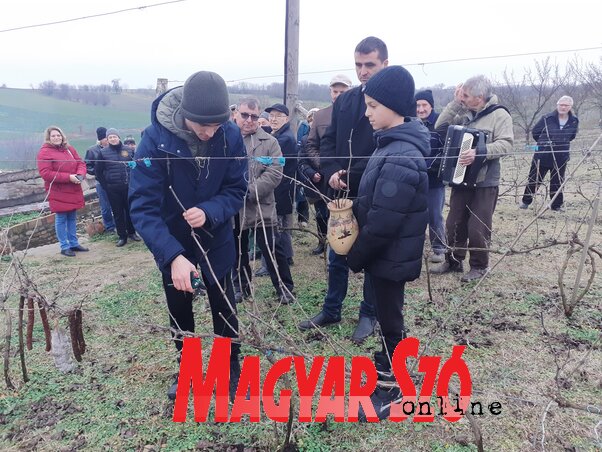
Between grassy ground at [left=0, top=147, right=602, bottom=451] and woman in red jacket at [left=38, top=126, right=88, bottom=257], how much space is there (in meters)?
1.35

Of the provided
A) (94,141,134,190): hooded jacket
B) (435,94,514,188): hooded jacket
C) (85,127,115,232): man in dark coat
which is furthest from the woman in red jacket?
(435,94,514,188): hooded jacket

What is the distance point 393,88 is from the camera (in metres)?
1.95

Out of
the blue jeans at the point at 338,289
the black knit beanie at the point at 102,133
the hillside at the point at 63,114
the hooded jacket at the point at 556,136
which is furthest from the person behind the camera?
the hillside at the point at 63,114

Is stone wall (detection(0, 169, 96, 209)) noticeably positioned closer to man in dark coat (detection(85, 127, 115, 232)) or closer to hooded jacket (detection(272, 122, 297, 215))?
man in dark coat (detection(85, 127, 115, 232))

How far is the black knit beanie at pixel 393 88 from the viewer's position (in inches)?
76.9

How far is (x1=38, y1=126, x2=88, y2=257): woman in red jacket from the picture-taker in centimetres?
538

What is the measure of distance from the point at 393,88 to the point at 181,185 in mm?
1144

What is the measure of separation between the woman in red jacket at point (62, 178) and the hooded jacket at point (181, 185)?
13.3 ft

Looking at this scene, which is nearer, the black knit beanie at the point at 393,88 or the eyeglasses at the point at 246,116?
the black knit beanie at the point at 393,88

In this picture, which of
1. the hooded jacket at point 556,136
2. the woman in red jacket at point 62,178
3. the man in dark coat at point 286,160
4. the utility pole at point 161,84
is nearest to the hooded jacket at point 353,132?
the man in dark coat at point 286,160

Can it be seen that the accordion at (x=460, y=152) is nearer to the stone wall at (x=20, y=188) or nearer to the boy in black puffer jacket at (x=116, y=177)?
the boy in black puffer jacket at (x=116, y=177)

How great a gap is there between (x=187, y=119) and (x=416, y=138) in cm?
110

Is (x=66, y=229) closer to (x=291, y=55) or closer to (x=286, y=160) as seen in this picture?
(x=286, y=160)

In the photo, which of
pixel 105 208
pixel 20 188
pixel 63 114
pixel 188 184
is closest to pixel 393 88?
pixel 188 184
